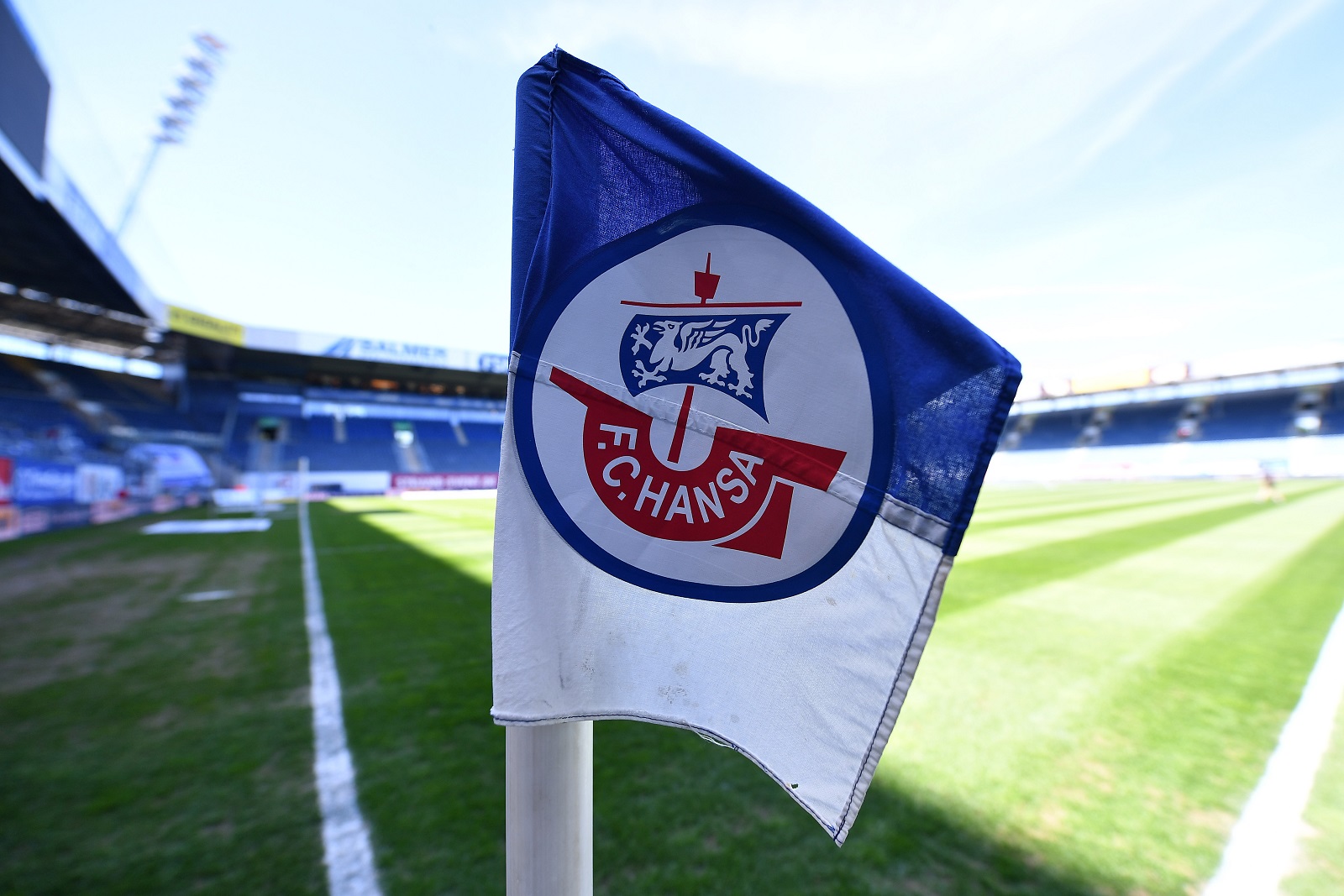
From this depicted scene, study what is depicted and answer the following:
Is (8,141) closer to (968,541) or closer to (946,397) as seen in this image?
(946,397)

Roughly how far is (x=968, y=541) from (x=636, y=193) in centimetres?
1185

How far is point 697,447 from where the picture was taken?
1102 millimetres

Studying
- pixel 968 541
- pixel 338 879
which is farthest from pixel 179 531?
pixel 968 541

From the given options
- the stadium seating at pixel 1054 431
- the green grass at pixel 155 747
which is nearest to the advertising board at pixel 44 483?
→ the green grass at pixel 155 747

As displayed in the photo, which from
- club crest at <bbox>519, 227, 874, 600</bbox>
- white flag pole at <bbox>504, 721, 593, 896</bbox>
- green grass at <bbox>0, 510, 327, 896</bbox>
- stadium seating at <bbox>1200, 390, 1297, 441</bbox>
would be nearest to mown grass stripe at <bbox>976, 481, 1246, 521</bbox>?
stadium seating at <bbox>1200, 390, 1297, 441</bbox>

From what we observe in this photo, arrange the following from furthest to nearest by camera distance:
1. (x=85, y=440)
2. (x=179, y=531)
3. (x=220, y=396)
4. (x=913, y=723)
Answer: (x=220, y=396)
(x=85, y=440)
(x=179, y=531)
(x=913, y=723)

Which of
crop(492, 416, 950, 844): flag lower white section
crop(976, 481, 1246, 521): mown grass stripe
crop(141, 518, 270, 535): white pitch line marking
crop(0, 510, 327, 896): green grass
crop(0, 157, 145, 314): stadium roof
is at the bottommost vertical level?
crop(976, 481, 1246, 521): mown grass stripe

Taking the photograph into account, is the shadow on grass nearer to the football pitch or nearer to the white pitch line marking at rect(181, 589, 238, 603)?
the football pitch

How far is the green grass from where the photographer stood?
219 centimetres

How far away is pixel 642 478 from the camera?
1.12 meters

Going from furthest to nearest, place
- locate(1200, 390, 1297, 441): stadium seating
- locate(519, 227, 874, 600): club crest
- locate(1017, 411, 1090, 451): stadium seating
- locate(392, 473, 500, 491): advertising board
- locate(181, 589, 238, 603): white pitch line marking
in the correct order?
1. locate(1017, 411, 1090, 451): stadium seating
2. locate(1200, 390, 1297, 441): stadium seating
3. locate(392, 473, 500, 491): advertising board
4. locate(181, 589, 238, 603): white pitch line marking
5. locate(519, 227, 874, 600): club crest

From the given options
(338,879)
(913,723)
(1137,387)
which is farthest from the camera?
(1137,387)

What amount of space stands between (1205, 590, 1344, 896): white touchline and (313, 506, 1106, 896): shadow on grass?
2.12ft

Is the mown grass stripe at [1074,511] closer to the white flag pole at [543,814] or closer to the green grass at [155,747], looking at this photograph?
the green grass at [155,747]
